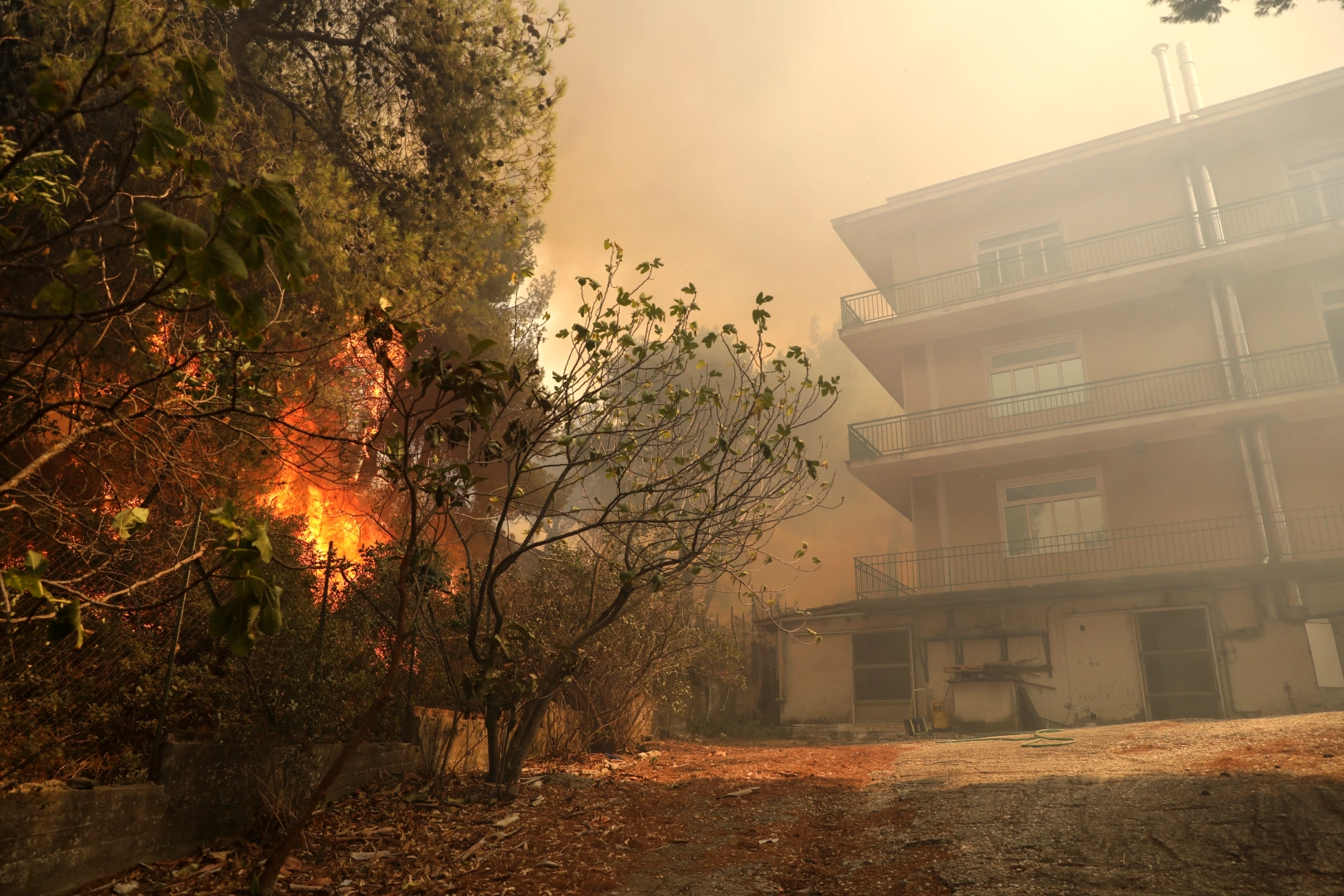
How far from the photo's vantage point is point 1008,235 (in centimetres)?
1897

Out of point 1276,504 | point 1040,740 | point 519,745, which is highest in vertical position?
point 1276,504

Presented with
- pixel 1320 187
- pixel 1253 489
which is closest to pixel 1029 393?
pixel 1253 489

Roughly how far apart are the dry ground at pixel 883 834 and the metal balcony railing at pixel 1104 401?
31.7 feet

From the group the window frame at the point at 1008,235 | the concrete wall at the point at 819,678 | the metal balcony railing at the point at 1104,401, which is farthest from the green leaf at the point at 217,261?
the window frame at the point at 1008,235

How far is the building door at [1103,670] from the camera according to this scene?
1477 cm

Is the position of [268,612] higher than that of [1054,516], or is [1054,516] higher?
[1054,516]

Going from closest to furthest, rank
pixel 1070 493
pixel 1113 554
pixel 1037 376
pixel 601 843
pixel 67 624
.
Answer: pixel 67 624 < pixel 601 843 < pixel 1113 554 < pixel 1070 493 < pixel 1037 376

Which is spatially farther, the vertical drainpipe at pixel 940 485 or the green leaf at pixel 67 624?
the vertical drainpipe at pixel 940 485

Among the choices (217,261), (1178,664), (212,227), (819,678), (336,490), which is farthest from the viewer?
(819,678)

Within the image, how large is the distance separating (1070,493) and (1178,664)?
3825mm

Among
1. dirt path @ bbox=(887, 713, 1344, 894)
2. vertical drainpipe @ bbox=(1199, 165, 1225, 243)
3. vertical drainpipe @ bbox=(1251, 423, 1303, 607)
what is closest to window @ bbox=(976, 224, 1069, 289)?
vertical drainpipe @ bbox=(1199, 165, 1225, 243)

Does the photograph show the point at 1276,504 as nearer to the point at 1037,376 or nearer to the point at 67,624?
the point at 1037,376

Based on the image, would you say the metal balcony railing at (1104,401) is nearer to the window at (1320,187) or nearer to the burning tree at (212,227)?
the window at (1320,187)

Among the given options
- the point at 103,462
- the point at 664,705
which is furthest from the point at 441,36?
the point at 664,705
